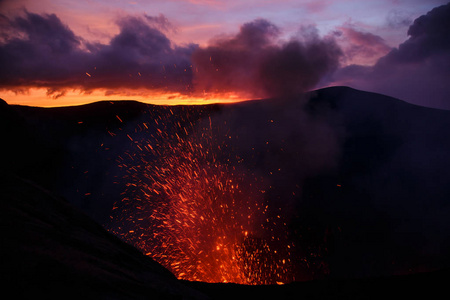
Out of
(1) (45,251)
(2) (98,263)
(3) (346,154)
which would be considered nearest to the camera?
(1) (45,251)

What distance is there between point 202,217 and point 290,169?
876 cm

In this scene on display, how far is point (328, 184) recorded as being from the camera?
17359 mm

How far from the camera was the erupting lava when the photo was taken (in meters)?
9.67

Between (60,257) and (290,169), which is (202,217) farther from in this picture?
(60,257)

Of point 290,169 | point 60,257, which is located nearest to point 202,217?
point 290,169

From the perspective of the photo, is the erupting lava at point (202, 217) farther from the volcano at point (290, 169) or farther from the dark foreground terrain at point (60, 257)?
the dark foreground terrain at point (60, 257)

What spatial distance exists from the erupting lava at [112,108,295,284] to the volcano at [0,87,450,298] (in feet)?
0.39

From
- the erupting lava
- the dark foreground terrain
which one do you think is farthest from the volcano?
the dark foreground terrain

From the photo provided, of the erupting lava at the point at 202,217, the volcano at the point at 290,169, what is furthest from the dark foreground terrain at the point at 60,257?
the erupting lava at the point at 202,217

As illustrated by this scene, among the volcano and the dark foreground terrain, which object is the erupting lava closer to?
the volcano

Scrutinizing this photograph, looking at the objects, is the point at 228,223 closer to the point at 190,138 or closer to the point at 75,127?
the point at 190,138

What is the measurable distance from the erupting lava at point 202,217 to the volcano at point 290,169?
12cm

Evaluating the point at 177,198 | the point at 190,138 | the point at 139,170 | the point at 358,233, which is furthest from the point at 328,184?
the point at 139,170

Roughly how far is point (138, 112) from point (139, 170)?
535 cm
